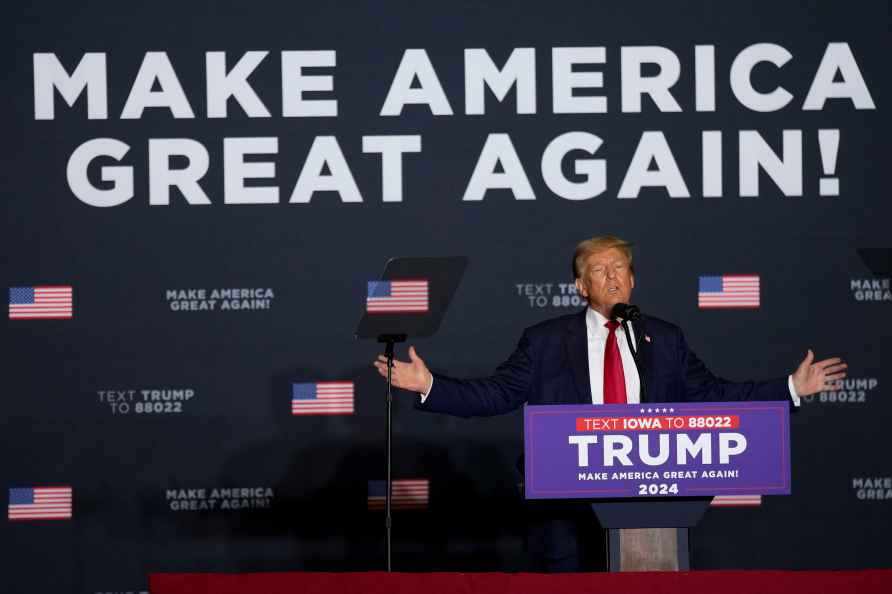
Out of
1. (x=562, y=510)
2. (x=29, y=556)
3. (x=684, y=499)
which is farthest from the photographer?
(x=29, y=556)

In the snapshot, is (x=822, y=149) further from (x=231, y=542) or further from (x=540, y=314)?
(x=231, y=542)

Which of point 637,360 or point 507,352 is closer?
point 637,360

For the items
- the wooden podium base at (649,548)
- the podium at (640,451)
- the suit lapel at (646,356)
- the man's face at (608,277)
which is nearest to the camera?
the podium at (640,451)

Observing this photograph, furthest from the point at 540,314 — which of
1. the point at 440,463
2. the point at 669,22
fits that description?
the point at 669,22

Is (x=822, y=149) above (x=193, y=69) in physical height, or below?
below

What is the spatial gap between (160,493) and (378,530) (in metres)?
0.99

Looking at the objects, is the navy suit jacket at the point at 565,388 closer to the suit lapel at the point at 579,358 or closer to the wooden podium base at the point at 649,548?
the suit lapel at the point at 579,358

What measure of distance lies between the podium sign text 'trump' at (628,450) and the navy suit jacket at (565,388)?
0.46m

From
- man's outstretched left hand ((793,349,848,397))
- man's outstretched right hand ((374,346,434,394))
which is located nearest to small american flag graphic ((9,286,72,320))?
man's outstretched right hand ((374,346,434,394))

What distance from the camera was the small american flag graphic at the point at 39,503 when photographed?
5.08 metres

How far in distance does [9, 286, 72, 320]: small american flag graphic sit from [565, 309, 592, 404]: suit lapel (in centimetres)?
252

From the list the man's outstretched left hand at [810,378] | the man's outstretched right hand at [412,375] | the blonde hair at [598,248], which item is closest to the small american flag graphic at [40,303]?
the man's outstretched right hand at [412,375]

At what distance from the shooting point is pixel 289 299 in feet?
16.9

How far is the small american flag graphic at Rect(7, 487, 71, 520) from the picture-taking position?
508cm
